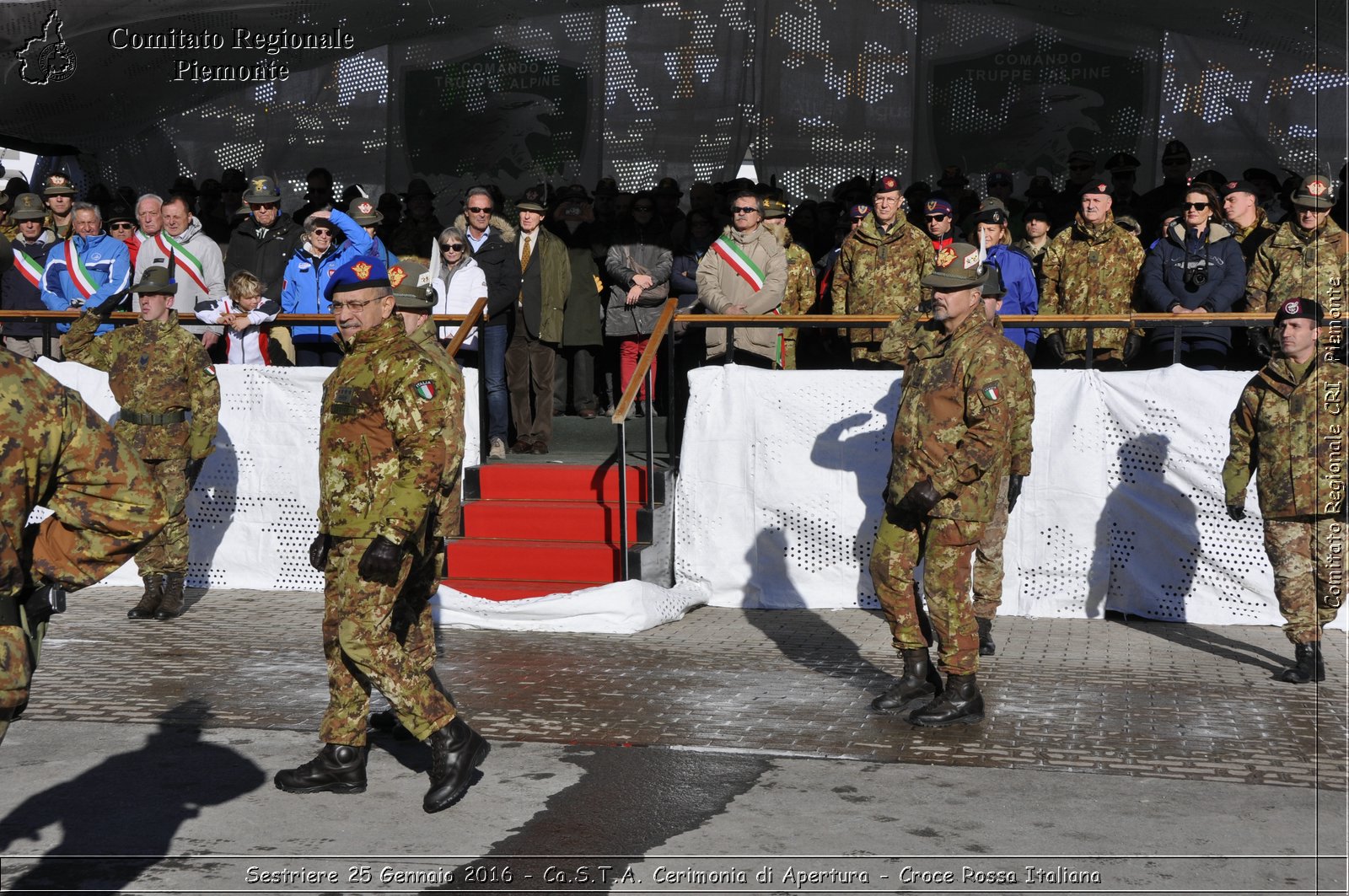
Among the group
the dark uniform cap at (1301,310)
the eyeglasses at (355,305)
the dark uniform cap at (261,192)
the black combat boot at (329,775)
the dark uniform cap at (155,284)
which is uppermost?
the dark uniform cap at (261,192)

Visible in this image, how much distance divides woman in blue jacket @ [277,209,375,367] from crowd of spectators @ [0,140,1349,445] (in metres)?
0.02

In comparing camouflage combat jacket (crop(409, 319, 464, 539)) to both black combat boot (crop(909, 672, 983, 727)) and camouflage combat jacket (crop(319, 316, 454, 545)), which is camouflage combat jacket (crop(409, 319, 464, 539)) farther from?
black combat boot (crop(909, 672, 983, 727))

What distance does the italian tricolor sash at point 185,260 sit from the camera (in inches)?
474

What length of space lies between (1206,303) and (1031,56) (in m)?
4.06

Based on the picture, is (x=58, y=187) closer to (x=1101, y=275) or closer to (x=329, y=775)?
(x=1101, y=275)

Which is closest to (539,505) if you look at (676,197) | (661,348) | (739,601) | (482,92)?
(739,601)

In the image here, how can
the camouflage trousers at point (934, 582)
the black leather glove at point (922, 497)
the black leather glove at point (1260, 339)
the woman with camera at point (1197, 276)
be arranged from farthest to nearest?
the woman with camera at point (1197, 276) → the black leather glove at point (1260, 339) → the camouflage trousers at point (934, 582) → the black leather glove at point (922, 497)

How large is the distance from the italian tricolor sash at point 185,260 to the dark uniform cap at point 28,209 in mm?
1802

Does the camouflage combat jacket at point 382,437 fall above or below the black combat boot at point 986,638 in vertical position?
above

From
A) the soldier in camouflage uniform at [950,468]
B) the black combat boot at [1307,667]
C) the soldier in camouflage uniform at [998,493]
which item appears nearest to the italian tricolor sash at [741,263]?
the soldier in camouflage uniform at [998,493]

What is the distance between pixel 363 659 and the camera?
570 centimetres

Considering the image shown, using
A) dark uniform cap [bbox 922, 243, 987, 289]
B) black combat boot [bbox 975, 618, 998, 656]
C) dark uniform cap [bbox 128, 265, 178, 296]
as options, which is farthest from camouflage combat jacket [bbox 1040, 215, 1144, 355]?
dark uniform cap [bbox 128, 265, 178, 296]

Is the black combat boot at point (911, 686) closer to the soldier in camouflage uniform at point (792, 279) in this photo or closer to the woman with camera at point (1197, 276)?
the woman with camera at point (1197, 276)

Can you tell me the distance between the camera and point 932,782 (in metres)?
5.99
